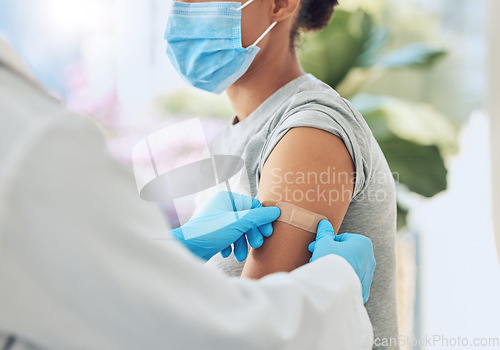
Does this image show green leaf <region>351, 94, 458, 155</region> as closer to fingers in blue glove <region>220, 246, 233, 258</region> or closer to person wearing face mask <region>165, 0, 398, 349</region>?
person wearing face mask <region>165, 0, 398, 349</region>

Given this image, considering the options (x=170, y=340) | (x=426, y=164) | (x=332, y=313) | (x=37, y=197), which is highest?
(x=37, y=197)

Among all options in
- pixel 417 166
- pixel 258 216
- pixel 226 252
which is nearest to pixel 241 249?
pixel 226 252

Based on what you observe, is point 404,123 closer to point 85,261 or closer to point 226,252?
point 226,252

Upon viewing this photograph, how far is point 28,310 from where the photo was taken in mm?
512

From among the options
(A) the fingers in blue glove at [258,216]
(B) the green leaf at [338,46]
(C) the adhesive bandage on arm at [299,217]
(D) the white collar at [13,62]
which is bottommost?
(B) the green leaf at [338,46]

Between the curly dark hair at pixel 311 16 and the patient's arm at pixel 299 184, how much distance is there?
40 centimetres

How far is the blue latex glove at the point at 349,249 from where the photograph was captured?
853mm

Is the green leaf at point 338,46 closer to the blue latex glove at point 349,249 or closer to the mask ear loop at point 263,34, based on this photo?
the mask ear loop at point 263,34

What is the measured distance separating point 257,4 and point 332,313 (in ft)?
2.50

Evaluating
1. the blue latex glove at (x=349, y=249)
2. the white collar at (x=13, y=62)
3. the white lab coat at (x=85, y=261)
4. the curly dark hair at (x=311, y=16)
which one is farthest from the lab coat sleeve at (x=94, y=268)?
the curly dark hair at (x=311, y=16)

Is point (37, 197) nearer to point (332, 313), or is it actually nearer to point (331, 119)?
point (332, 313)

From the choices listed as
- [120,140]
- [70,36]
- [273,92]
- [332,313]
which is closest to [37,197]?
[332,313]

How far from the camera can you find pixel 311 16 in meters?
1.28

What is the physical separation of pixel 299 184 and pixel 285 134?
11 centimetres
